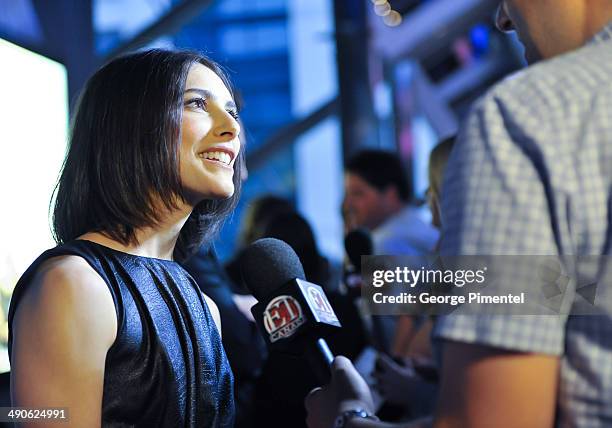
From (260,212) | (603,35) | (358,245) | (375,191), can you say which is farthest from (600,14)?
(260,212)

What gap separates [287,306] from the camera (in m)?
1.26

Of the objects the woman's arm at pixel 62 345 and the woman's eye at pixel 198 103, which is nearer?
the woman's arm at pixel 62 345

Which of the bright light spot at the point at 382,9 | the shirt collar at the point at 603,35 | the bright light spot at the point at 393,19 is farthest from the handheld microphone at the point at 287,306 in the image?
the bright light spot at the point at 393,19

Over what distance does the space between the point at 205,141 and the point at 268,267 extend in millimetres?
290

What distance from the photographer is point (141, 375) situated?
131cm

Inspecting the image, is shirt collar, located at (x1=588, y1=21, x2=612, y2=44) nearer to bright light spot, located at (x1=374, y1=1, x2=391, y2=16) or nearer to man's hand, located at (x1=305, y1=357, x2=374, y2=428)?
man's hand, located at (x1=305, y1=357, x2=374, y2=428)

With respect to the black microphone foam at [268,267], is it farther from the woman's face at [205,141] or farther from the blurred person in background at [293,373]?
the blurred person in background at [293,373]

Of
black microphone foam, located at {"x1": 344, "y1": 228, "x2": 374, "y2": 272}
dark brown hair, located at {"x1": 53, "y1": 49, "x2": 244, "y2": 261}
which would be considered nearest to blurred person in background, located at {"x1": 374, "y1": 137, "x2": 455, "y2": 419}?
black microphone foam, located at {"x1": 344, "y1": 228, "x2": 374, "y2": 272}

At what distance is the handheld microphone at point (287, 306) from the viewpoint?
1210mm

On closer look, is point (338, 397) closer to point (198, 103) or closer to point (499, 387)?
point (499, 387)

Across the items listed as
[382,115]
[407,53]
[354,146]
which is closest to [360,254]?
[354,146]

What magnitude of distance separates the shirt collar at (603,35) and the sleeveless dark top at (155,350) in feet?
2.71

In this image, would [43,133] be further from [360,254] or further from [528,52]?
[528,52]

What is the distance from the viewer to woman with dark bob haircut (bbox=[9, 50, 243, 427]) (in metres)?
1.20
